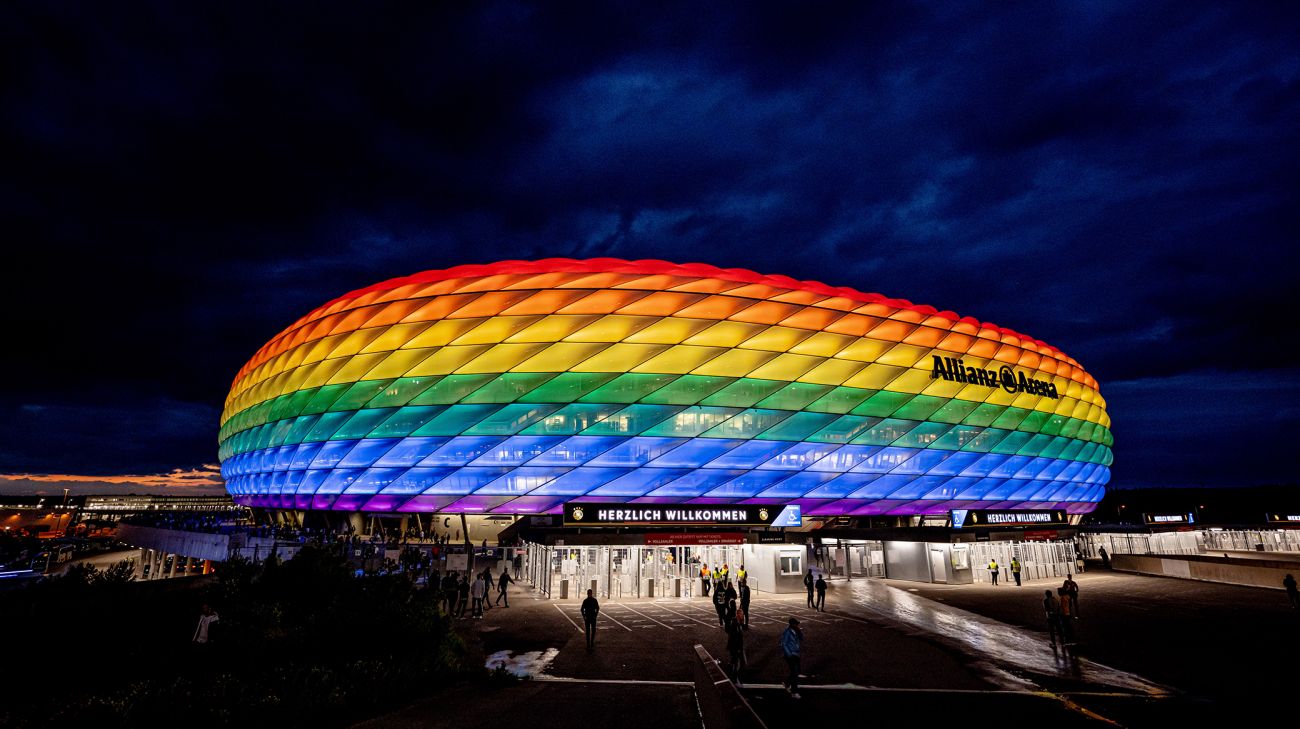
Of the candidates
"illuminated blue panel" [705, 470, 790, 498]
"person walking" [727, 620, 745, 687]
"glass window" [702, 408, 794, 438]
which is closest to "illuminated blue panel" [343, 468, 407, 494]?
"glass window" [702, 408, 794, 438]

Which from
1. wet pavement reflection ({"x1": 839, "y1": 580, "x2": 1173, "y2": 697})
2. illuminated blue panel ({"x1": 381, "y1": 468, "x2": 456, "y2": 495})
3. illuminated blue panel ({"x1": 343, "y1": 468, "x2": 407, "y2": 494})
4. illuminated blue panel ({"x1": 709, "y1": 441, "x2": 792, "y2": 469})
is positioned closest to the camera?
wet pavement reflection ({"x1": 839, "y1": 580, "x2": 1173, "y2": 697})

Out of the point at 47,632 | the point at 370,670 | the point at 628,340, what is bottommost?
the point at 370,670

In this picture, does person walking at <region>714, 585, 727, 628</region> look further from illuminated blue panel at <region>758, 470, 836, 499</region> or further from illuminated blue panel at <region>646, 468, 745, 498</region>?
illuminated blue panel at <region>758, 470, 836, 499</region>

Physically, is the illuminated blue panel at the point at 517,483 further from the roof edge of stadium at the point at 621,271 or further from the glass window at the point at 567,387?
the roof edge of stadium at the point at 621,271

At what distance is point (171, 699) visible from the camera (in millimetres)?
8156

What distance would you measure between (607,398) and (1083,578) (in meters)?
28.4

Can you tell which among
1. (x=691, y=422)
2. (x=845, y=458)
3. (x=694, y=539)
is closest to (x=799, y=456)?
(x=845, y=458)

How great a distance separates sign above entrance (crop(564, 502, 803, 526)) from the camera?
24.3 metres

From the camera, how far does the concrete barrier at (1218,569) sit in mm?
27203

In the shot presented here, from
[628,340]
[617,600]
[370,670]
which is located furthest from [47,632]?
[628,340]

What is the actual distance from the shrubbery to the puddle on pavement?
1.24m

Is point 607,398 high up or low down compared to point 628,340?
down

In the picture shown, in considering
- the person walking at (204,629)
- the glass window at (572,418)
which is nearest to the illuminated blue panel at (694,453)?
the glass window at (572,418)

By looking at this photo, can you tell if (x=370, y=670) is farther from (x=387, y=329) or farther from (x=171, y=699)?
(x=387, y=329)
